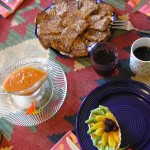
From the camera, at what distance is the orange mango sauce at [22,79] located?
0.99 meters

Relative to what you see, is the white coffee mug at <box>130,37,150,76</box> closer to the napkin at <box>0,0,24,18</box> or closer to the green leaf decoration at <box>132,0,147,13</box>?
the green leaf decoration at <box>132,0,147,13</box>

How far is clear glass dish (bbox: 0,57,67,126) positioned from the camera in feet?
3.27

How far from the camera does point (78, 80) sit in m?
1.09

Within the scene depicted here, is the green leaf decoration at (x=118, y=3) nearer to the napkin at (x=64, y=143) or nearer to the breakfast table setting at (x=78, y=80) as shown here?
the breakfast table setting at (x=78, y=80)

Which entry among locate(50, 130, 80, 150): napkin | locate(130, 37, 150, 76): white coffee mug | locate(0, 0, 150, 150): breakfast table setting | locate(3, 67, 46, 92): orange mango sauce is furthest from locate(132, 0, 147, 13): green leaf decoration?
locate(50, 130, 80, 150): napkin

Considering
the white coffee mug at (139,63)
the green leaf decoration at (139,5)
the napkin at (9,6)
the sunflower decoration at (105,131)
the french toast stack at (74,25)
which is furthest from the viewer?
the napkin at (9,6)

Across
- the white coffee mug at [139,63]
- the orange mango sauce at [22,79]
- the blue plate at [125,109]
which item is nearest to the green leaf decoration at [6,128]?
the orange mango sauce at [22,79]

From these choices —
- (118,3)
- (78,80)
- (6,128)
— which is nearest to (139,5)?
(118,3)

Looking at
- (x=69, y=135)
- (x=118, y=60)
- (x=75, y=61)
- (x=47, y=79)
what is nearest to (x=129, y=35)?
(x=118, y=60)

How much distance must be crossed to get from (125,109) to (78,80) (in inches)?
9.2

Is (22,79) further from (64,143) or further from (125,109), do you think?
(125,109)

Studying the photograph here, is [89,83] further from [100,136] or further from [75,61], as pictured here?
[100,136]

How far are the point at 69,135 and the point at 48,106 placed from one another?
138 mm

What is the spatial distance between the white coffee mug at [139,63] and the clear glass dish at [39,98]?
0.27 m
